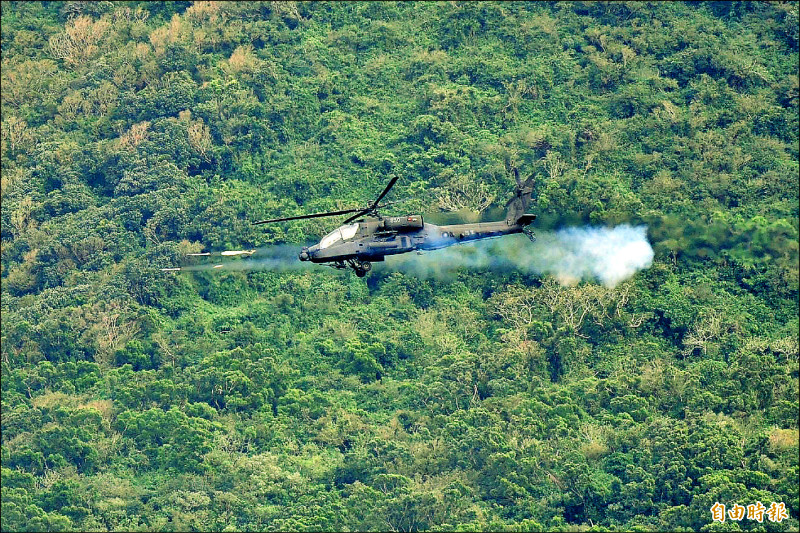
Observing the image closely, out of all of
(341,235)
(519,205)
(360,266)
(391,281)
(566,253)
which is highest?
(519,205)

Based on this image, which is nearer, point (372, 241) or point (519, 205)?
point (372, 241)

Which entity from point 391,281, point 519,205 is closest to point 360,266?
point 519,205

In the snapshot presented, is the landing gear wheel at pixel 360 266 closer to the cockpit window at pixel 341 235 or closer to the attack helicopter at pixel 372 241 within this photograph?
the attack helicopter at pixel 372 241

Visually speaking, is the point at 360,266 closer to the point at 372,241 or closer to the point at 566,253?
the point at 372,241

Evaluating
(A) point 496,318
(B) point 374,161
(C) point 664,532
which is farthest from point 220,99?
(C) point 664,532

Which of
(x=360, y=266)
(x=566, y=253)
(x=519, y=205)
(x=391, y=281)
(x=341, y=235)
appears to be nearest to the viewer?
(x=341, y=235)

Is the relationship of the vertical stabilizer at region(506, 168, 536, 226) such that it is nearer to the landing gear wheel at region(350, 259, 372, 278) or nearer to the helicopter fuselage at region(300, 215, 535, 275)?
the helicopter fuselage at region(300, 215, 535, 275)

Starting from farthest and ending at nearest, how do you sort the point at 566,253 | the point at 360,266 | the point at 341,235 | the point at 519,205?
1. the point at 566,253
2. the point at 519,205
3. the point at 360,266
4. the point at 341,235
